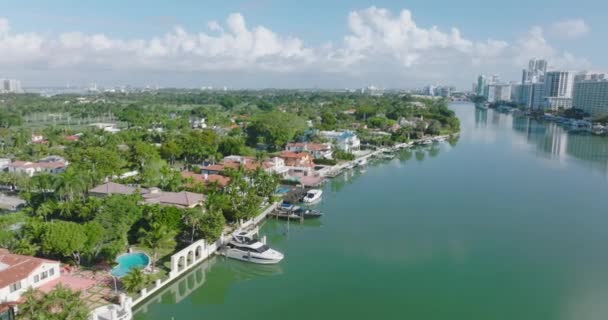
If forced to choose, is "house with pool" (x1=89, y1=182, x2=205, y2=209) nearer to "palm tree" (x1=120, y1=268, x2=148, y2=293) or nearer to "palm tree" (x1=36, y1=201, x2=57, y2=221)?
"palm tree" (x1=36, y1=201, x2=57, y2=221)

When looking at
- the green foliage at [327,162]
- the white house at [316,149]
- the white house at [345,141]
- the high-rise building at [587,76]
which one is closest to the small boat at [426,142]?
the white house at [345,141]

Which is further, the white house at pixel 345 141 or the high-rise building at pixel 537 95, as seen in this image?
the high-rise building at pixel 537 95

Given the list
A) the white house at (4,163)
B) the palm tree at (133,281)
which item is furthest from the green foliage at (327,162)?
the palm tree at (133,281)

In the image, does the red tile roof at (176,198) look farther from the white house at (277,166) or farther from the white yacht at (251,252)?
the white house at (277,166)

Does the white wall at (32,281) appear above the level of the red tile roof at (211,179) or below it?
below

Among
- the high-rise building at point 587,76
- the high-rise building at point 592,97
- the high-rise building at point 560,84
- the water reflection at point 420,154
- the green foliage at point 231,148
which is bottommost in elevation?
the water reflection at point 420,154

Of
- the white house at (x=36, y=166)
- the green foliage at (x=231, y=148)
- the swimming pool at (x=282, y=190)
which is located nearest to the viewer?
the swimming pool at (x=282, y=190)

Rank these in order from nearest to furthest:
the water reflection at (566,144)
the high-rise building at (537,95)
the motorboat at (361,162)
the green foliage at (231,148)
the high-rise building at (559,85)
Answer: the green foliage at (231,148)
the motorboat at (361,162)
the water reflection at (566,144)
the high-rise building at (559,85)
the high-rise building at (537,95)
